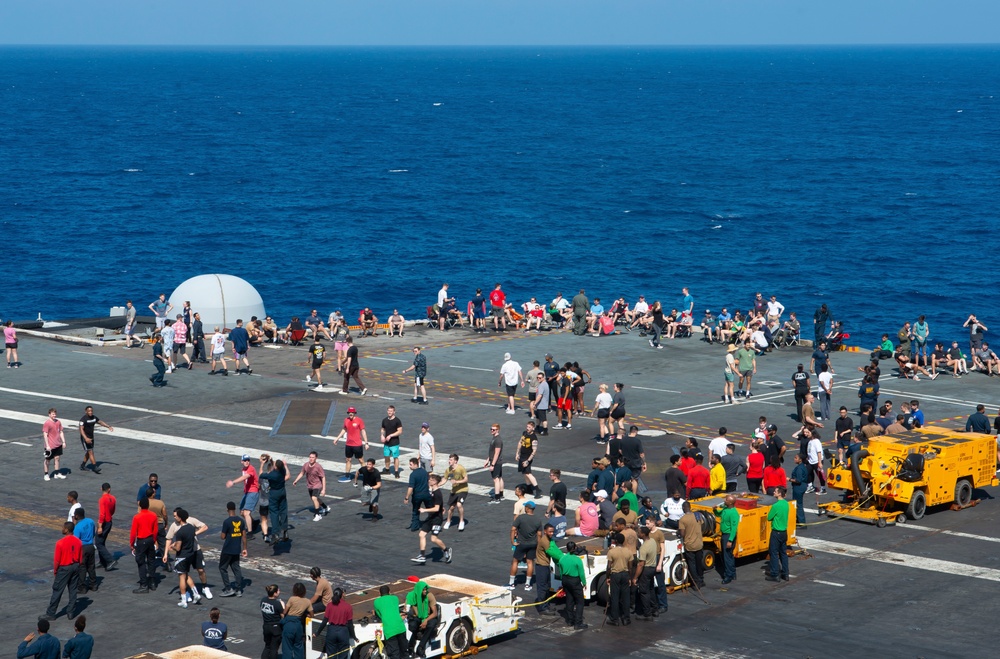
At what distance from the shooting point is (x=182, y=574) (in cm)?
2266

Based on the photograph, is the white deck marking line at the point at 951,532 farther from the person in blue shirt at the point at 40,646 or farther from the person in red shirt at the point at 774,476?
the person in blue shirt at the point at 40,646

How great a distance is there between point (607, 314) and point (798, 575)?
25410 mm

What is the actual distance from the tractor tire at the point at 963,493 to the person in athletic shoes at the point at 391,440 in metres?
11.5

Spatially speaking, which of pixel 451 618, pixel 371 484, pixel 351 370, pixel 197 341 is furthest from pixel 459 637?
pixel 197 341

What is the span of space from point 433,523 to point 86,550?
5.98m

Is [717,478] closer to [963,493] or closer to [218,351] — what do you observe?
[963,493]

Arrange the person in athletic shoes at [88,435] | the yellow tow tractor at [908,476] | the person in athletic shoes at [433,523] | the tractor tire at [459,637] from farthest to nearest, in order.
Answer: the person in athletic shoes at [88,435] < the yellow tow tractor at [908,476] < the person in athletic shoes at [433,523] < the tractor tire at [459,637]

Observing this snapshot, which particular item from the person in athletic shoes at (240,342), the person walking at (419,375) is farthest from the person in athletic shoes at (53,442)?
the person in athletic shoes at (240,342)

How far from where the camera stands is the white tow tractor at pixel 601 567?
22.5 metres

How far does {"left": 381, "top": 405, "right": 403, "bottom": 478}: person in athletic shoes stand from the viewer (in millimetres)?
30328

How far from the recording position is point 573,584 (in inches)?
853

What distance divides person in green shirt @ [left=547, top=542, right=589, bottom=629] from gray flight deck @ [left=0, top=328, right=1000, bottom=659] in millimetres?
317

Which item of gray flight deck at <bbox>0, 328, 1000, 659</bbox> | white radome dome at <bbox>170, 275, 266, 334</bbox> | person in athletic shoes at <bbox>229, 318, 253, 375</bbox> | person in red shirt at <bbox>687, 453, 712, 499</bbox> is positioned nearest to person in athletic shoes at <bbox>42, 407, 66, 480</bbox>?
gray flight deck at <bbox>0, 328, 1000, 659</bbox>

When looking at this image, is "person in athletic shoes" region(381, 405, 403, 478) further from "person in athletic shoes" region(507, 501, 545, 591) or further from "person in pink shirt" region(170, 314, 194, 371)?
"person in pink shirt" region(170, 314, 194, 371)
